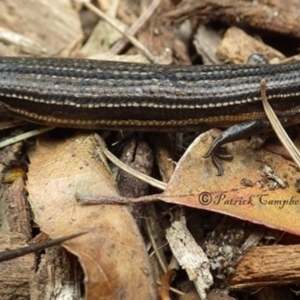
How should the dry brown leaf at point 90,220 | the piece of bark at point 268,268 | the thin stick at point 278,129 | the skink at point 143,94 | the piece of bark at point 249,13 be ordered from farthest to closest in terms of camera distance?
the piece of bark at point 249,13 → the skink at point 143,94 → the thin stick at point 278,129 → the piece of bark at point 268,268 → the dry brown leaf at point 90,220

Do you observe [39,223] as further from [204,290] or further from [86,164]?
[204,290]

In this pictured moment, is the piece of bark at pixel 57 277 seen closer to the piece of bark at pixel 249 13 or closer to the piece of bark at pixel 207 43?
the piece of bark at pixel 207 43

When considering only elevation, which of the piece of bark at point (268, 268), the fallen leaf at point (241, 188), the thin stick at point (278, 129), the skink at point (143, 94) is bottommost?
the piece of bark at point (268, 268)

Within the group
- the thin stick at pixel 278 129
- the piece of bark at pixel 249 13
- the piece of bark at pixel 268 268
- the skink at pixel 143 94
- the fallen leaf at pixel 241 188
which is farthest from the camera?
the piece of bark at pixel 249 13

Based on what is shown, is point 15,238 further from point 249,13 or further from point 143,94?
point 249,13

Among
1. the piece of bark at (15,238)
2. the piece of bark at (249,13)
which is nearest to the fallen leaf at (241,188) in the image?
the piece of bark at (15,238)

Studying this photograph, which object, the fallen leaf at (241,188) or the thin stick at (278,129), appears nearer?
the fallen leaf at (241,188)
